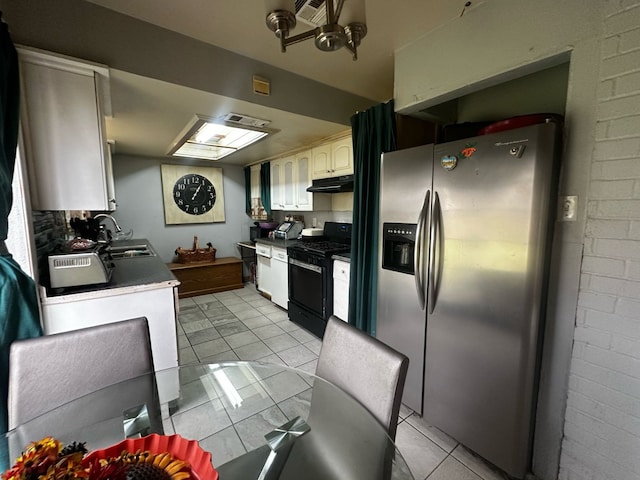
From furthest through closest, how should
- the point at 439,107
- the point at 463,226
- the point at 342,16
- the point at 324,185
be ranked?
the point at 324,185
the point at 439,107
the point at 463,226
the point at 342,16

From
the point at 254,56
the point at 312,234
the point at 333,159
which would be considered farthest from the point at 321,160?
the point at 254,56

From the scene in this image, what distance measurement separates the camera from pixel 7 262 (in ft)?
3.87

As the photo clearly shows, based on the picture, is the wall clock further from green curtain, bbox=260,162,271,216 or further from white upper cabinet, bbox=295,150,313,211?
white upper cabinet, bbox=295,150,313,211

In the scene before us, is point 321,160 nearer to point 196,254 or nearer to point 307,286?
point 307,286

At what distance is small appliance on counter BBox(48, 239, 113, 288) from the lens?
150 centimetres

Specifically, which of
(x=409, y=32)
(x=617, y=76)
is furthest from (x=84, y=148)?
(x=617, y=76)

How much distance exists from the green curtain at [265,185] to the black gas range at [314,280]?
48.9 inches

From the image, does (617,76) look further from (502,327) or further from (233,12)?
(233,12)

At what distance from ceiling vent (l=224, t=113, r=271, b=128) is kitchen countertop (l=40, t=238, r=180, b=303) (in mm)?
1353

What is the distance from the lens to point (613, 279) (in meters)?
1.13

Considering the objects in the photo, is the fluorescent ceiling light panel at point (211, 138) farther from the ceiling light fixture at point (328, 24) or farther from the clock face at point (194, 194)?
the ceiling light fixture at point (328, 24)

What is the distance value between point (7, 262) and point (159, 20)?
1.50m

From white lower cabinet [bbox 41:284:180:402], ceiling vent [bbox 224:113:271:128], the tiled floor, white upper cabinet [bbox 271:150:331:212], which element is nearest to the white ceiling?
ceiling vent [bbox 224:113:271:128]

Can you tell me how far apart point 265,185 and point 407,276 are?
10.2ft
